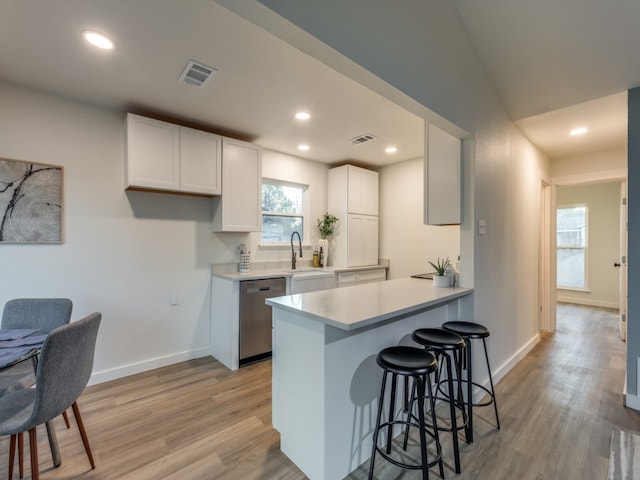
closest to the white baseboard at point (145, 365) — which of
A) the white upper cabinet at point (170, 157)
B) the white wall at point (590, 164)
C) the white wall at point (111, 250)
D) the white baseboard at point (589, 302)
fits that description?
the white wall at point (111, 250)

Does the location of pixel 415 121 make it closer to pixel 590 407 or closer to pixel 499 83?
pixel 499 83

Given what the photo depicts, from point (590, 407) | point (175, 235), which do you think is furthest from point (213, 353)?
point (590, 407)

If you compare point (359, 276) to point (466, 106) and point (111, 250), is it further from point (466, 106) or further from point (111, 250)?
point (111, 250)

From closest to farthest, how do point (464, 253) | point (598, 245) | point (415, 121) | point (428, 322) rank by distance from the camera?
point (428, 322) < point (464, 253) < point (415, 121) < point (598, 245)

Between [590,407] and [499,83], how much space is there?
2.75 metres

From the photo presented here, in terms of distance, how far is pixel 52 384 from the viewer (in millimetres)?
1372

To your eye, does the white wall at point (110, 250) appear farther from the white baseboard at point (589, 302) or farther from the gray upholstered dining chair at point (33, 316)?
the white baseboard at point (589, 302)

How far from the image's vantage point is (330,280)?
3.86 meters

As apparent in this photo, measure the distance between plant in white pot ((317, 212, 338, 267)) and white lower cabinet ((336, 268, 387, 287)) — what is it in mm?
391

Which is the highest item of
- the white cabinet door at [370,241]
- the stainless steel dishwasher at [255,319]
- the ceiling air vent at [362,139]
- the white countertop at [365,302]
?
the ceiling air vent at [362,139]

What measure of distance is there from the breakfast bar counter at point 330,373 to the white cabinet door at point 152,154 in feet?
5.85

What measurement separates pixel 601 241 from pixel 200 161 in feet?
23.2

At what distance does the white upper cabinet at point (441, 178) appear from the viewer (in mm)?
2506

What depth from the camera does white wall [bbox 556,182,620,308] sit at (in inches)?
220
